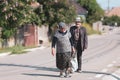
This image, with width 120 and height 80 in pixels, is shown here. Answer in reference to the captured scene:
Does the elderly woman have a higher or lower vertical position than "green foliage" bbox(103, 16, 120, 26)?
higher

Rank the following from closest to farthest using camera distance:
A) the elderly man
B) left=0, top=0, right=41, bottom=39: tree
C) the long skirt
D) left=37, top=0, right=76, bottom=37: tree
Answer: the long skirt → the elderly man → left=0, top=0, right=41, bottom=39: tree → left=37, top=0, right=76, bottom=37: tree

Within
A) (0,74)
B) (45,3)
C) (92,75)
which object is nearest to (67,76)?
(92,75)

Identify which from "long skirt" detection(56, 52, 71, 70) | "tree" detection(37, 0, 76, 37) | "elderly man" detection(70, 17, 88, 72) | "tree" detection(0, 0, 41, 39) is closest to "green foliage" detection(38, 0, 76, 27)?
"tree" detection(37, 0, 76, 37)

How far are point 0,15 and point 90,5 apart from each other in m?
41.2

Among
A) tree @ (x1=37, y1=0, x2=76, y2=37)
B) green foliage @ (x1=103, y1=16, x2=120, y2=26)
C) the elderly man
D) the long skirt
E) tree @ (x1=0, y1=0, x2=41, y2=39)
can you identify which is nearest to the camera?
the long skirt

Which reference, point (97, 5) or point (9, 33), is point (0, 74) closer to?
point (9, 33)

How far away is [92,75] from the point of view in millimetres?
14938

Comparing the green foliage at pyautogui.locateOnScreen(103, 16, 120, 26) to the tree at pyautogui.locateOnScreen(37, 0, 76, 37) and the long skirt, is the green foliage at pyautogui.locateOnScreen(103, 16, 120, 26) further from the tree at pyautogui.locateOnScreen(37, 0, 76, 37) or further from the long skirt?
the long skirt

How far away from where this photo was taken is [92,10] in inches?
2901

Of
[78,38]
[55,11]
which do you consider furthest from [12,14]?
[78,38]

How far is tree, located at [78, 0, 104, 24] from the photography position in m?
73.2

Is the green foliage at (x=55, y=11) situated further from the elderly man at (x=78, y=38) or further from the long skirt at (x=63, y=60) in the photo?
the long skirt at (x=63, y=60)

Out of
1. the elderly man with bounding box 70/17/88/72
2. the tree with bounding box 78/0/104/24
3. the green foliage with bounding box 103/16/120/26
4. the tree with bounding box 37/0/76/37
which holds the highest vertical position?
the elderly man with bounding box 70/17/88/72

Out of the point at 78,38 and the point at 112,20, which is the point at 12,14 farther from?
the point at 112,20
